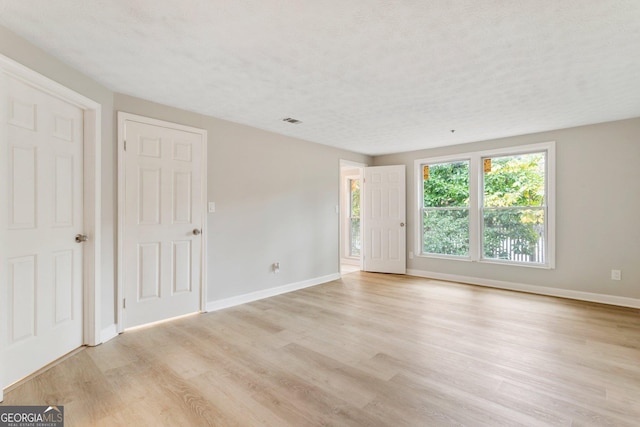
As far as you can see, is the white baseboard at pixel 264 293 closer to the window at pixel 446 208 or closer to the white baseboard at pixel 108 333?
the white baseboard at pixel 108 333

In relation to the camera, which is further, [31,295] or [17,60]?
[31,295]

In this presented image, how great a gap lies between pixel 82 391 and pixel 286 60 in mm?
2684

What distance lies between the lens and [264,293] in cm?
418

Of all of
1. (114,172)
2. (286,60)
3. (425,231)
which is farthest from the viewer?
(425,231)

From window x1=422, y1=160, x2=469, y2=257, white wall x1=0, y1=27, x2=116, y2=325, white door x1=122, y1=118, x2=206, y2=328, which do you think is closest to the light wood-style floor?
white door x1=122, y1=118, x2=206, y2=328

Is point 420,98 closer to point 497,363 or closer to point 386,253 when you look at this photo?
point 497,363

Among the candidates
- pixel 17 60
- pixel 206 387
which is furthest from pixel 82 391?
pixel 17 60

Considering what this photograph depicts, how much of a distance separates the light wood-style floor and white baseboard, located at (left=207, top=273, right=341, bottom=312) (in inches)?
7.8

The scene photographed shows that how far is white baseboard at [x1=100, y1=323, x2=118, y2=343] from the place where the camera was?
2.71 m

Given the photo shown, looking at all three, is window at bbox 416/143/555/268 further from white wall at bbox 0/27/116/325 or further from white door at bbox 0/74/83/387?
white door at bbox 0/74/83/387

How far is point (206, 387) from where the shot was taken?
202cm

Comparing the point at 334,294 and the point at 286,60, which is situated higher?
the point at 286,60

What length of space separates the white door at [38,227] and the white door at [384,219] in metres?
4.61

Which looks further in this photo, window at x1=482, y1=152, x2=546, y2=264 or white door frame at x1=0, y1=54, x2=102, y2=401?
window at x1=482, y1=152, x2=546, y2=264
